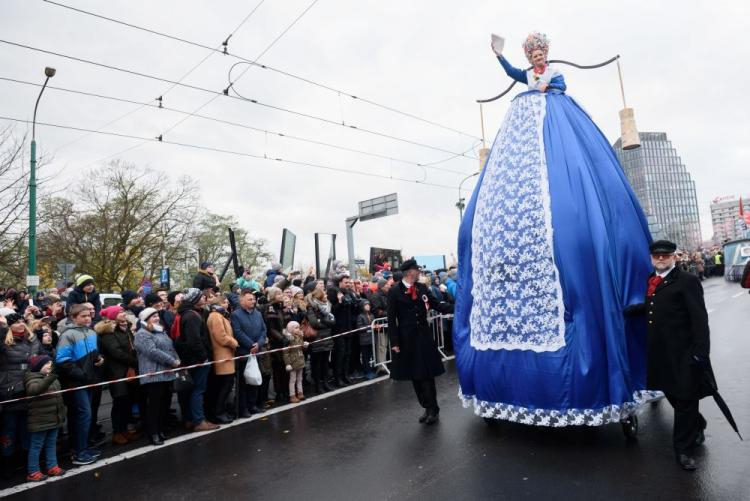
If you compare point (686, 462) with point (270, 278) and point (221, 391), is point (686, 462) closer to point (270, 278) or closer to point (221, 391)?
point (221, 391)

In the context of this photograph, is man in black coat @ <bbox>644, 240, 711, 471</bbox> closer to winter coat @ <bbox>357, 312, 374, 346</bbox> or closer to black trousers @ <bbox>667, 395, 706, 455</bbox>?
black trousers @ <bbox>667, 395, 706, 455</bbox>

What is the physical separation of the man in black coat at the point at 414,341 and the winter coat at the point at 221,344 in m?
2.11

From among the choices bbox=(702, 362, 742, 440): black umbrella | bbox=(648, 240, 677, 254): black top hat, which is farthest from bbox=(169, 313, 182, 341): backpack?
bbox=(702, 362, 742, 440): black umbrella

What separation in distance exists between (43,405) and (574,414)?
4828mm

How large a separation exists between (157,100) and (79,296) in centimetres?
502

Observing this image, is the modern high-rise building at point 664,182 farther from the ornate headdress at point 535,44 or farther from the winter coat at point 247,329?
the winter coat at point 247,329

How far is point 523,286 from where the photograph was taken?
178 inches

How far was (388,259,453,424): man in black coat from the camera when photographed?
5.42 meters

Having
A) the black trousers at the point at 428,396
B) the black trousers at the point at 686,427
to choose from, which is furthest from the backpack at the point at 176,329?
the black trousers at the point at 686,427

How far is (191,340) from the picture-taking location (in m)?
6.04

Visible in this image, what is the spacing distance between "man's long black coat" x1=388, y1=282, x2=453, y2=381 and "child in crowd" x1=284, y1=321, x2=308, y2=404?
6.79 feet

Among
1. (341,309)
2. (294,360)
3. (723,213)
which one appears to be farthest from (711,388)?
(723,213)

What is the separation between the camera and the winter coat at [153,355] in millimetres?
5688

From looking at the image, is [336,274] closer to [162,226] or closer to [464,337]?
[464,337]
